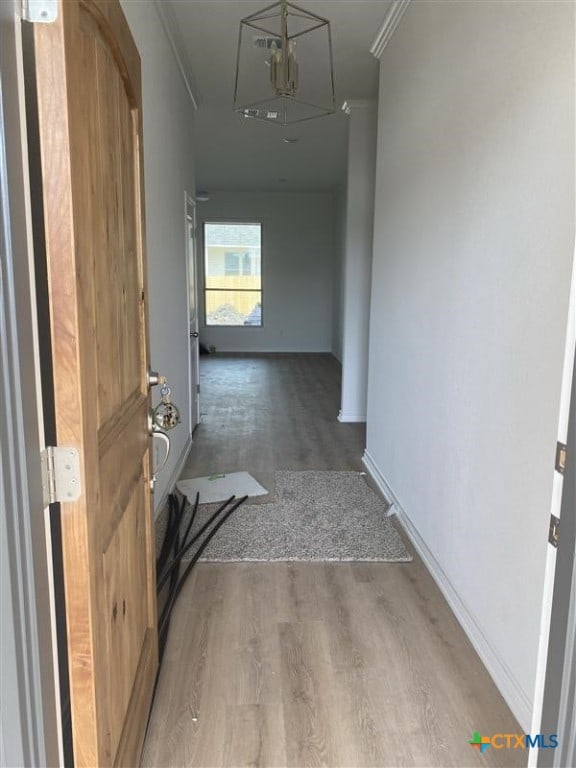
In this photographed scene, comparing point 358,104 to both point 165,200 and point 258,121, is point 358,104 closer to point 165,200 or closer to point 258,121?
point 258,121

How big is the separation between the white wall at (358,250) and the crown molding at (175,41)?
1.46 m

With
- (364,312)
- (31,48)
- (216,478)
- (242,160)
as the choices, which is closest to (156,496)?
(216,478)

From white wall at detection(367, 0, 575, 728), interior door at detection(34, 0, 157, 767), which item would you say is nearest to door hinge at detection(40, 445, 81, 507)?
interior door at detection(34, 0, 157, 767)

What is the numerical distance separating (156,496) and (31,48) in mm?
2525

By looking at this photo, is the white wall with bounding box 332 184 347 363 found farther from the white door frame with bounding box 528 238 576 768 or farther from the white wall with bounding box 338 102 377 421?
the white door frame with bounding box 528 238 576 768

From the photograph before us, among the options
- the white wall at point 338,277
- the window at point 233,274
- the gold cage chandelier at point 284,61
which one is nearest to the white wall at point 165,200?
the gold cage chandelier at point 284,61

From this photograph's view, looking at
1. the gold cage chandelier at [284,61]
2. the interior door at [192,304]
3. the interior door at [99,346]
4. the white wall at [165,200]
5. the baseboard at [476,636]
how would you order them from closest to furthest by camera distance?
1. the interior door at [99,346]
2. the baseboard at [476,636]
3. the gold cage chandelier at [284,61]
4. the white wall at [165,200]
5. the interior door at [192,304]

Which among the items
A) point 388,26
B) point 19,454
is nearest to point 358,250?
point 388,26

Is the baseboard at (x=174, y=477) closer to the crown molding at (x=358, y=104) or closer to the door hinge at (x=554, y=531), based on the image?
the door hinge at (x=554, y=531)

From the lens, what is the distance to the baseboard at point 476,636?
1.69 metres

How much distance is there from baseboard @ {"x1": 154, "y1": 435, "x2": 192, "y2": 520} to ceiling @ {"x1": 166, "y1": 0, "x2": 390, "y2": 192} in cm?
287

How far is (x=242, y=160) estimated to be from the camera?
753 cm

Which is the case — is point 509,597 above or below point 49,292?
below

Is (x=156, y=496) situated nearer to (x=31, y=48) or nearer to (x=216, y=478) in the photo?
(x=216, y=478)
